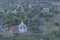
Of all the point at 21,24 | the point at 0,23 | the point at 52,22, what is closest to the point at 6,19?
the point at 0,23

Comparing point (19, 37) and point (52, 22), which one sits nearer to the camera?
point (19, 37)

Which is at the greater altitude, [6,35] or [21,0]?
[21,0]

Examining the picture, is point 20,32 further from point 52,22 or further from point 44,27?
point 52,22

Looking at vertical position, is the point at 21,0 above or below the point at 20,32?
above

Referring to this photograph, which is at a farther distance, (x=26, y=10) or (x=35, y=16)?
(x=26, y=10)

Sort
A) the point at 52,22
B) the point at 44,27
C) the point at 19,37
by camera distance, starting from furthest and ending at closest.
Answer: the point at 52,22 → the point at 44,27 → the point at 19,37

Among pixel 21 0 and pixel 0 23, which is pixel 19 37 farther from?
pixel 21 0

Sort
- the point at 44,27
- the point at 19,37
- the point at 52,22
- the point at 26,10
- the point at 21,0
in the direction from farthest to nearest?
the point at 21,0
the point at 26,10
the point at 52,22
the point at 44,27
the point at 19,37

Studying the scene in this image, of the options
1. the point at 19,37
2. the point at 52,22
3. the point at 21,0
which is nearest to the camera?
the point at 19,37

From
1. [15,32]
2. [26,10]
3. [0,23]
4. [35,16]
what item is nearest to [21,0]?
[26,10]
